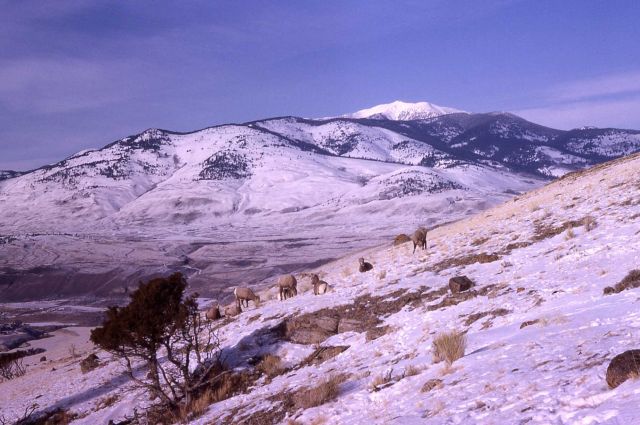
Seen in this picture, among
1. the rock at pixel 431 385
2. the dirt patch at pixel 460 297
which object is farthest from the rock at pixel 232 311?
the rock at pixel 431 385

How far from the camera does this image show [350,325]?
13742 mm

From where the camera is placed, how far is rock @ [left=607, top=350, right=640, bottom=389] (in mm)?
4832

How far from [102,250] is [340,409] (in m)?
120

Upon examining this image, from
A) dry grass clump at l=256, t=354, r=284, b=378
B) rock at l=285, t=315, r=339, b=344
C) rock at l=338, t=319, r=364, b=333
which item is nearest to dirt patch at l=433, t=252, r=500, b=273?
rock at l=338, t=319, r=364, b=333

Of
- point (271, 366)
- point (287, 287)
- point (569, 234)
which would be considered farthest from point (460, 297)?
point (287, 287)

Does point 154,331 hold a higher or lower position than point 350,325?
higher

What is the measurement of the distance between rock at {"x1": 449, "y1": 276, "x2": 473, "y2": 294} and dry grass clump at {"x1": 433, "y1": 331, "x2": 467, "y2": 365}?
16.3 ft

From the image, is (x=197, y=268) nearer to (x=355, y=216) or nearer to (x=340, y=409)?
(x=355, y=216)

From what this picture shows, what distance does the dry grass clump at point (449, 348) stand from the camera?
302 inches

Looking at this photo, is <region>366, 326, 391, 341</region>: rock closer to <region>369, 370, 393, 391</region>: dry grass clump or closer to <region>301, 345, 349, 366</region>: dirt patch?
<region>301, 345, 349, 366</region>: dirt patch

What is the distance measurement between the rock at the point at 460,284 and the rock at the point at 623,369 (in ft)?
26.7

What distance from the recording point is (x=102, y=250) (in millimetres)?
116625

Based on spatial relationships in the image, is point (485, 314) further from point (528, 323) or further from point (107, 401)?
point (107, 401)

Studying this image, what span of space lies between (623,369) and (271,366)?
379 inches
